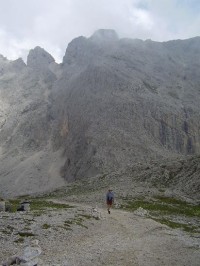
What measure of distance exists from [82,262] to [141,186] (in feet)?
306

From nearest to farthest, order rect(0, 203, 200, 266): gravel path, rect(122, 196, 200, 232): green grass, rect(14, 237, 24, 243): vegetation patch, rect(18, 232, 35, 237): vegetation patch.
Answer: rect(0, 203, 200, 266): gravel path, rect(14, 237, 24, 243): vegetation patch, rect(18, 232, 35, 237): vegetation patch, rect(122, 196, 200, 232): green grass

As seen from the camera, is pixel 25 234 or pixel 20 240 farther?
pixel 25 234

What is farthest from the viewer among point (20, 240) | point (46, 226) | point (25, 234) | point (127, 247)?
point (46, 226)

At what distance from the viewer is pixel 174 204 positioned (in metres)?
91.6

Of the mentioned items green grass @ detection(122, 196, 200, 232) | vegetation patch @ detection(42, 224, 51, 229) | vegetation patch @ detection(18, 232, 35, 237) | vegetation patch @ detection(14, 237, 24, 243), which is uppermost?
vegetation patch @ detection(42, 224, 51, 229)

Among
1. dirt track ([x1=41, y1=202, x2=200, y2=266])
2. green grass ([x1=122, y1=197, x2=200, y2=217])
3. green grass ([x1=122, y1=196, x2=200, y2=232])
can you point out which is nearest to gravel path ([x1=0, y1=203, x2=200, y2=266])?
dirt track ([x1=41, y1=202, x2=200, y2=266])

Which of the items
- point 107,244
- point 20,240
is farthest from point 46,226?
point 20,240

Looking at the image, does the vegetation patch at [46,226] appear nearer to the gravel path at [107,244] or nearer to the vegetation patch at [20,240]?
the gravel path at [107,244]

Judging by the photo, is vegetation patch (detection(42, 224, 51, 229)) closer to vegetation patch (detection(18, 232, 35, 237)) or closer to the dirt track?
the dirt track

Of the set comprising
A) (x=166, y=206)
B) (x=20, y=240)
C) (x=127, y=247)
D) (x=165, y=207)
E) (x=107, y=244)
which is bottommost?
(x=165, y=207)

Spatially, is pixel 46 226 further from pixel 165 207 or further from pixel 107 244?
pixel 165 207

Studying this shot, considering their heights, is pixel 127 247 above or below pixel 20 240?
below

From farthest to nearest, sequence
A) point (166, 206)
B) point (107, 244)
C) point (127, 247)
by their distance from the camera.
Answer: point (166, 206)
point (107, 244)
point (127, 247)

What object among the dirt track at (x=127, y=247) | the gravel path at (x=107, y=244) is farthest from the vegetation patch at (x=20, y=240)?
the dirt track at (x=127, y=247)
